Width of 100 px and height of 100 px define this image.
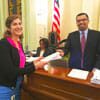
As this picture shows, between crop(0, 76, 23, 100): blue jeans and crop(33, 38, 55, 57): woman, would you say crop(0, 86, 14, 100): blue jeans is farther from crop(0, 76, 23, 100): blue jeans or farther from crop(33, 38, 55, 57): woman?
crop(33, 38, 55, 57): woman

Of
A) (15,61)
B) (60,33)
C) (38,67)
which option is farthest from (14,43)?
(60,33)

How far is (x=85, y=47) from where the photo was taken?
2.60 meters

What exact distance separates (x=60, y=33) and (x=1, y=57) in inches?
84.2

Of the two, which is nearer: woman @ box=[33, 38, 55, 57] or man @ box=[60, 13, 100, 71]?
man @ box=[60, 13, 100, 71]

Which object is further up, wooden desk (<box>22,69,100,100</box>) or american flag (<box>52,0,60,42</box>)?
american flag (<box>52,0,60,42</box>)

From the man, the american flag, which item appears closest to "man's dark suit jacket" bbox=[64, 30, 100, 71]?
the man

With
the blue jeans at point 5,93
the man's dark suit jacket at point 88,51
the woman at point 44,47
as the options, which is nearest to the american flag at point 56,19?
the woman at point 44,47

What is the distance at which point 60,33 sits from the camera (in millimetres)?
3781

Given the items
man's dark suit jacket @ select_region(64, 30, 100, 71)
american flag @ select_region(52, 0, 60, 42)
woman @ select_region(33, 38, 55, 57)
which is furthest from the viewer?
american flag @ select_region(52, 0, 60, 42)

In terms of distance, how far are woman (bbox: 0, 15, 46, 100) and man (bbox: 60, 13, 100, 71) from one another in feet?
2.55

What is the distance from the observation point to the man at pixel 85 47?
8.48 feet

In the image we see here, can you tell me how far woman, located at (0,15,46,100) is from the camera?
179 centimetres

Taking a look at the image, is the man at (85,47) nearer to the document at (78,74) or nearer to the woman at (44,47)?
the document at (78,74)

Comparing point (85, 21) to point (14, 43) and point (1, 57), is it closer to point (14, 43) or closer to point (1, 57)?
point (14, 43)
